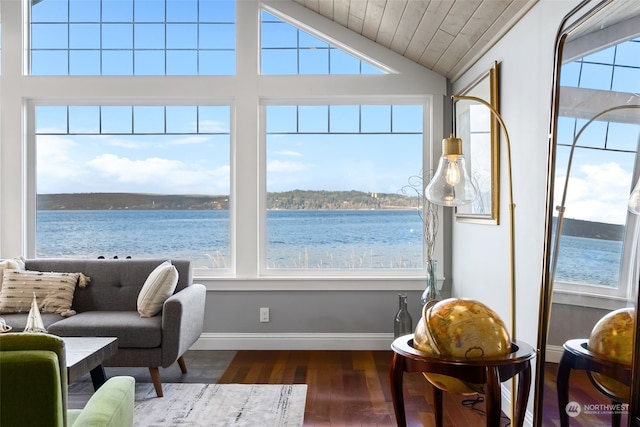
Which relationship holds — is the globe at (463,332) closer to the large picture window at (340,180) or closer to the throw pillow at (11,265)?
the large picture window at (340,180)

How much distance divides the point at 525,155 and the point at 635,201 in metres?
1.34

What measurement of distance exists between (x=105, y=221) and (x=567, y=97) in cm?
389

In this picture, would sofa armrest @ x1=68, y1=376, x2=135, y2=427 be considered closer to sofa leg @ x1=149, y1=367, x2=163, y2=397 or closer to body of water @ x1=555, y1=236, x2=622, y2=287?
sofa leg @ x1=149, y1=367, x2=163, y2=397

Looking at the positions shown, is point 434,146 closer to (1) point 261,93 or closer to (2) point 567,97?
(1) point 261,93

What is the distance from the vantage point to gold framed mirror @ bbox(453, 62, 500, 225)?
10.5 feet

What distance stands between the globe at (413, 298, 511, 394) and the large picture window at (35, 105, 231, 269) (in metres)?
2.94

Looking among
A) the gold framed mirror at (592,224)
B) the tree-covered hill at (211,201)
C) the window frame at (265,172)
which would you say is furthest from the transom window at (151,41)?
the gold framed mirror at (592,224)

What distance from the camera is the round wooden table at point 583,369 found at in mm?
1452

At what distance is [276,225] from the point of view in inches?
178

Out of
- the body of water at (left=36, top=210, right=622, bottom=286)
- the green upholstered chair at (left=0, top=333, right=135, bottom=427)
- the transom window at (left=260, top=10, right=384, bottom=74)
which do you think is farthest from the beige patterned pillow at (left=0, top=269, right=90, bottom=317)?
the green upholstered chair at (left=0, top=333, right=135, bottom=427)

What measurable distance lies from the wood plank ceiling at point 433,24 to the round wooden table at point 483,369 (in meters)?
1.80

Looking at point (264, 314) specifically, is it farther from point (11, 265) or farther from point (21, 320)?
point (11, 265)

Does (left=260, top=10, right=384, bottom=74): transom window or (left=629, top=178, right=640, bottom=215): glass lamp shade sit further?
(left=260, top=10, right=384, bottom=74): transom window

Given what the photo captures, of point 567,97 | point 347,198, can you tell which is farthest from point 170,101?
point 567,97
